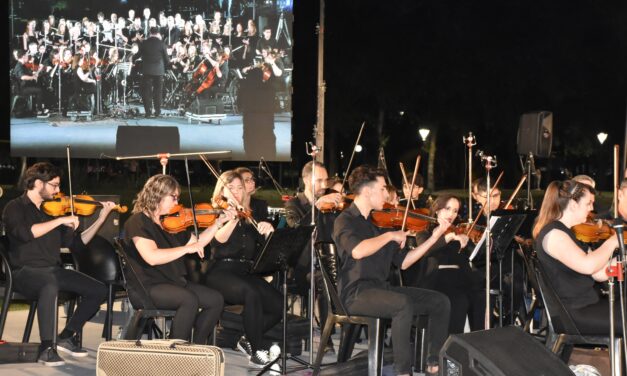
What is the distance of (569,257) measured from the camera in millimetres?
5723

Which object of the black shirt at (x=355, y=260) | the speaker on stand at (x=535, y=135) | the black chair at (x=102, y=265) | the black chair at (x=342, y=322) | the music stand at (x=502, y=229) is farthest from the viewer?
the speaker on stand at (x=535, y=135)

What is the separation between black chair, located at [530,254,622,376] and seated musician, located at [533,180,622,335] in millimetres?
30

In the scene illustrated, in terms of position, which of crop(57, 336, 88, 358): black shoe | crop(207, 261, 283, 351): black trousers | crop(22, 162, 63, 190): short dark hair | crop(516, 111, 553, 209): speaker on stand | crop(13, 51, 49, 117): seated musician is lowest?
crop(57, 336, 88, 358): black shoe

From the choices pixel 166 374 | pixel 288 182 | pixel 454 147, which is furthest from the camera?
pixel 454 147

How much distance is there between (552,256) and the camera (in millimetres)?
5840

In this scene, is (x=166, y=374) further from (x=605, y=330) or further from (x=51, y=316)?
(x=605, y=330)

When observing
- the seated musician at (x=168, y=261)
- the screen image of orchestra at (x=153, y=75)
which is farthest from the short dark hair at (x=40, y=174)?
the screen image of orchestra at (x=153, y=75)

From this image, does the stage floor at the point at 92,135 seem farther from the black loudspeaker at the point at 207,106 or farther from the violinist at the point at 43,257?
the violinist at the point at 43,257

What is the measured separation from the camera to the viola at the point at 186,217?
7184 millimetres

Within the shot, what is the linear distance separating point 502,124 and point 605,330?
96.8 feet

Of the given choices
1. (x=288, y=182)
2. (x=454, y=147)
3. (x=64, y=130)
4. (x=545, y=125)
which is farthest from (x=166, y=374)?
(x=454, y=147)

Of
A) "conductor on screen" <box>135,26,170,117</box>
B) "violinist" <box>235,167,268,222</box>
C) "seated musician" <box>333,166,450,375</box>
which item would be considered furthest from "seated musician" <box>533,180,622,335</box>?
"conductor on screen" <box>135,26,170,117</box>

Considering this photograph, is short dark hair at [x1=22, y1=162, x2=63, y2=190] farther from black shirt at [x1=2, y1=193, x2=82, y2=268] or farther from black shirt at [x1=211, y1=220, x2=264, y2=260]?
black shirt at [x1=211, y1=220, x2=264, y2=260]

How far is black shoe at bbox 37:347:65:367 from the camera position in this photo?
7.16 meters
